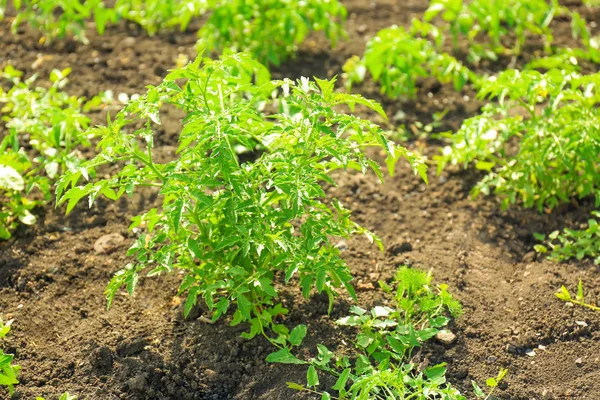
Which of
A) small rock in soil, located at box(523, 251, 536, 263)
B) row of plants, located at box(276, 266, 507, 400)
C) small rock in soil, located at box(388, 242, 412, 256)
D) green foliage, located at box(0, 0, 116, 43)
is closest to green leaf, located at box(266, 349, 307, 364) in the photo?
row of plants, located at box(276, 266, 507, 400)

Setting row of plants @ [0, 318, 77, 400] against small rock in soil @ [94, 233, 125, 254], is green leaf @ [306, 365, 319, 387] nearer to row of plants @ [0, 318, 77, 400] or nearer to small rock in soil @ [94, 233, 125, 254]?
row of plants @ [0, 318, 77, 400]

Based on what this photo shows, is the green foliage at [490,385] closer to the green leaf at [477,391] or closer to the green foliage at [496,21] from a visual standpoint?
the green leaf at [477,391]

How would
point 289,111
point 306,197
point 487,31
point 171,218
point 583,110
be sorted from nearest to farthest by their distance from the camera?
point 306,197, point 171,218, point 583,110, point 289,111, point 487,31

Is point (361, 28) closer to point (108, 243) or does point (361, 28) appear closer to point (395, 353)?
point (108, 243)

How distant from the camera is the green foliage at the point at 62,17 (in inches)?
216

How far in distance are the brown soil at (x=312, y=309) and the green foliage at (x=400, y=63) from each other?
0.42 metres

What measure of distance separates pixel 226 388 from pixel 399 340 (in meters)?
0.75

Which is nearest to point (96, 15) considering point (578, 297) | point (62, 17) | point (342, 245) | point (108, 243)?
point (62, 17)

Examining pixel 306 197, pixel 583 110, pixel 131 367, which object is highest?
pixel 306 197

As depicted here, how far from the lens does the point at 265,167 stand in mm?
3338

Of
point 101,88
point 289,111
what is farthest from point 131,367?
point 101,88

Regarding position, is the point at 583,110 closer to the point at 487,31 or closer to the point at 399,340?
the point at 399,340

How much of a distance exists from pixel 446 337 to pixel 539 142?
1211 millimetres

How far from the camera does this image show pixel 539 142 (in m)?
4.28
